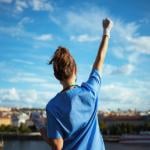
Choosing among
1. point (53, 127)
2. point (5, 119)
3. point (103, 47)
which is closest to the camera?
point (53, 127)

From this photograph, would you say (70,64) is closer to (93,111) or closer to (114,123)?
(93,111)

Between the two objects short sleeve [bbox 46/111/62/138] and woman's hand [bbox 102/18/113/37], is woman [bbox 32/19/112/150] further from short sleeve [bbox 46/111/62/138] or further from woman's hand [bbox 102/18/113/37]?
woman's hand [bbox 102/18/113/37]

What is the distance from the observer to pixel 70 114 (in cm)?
121

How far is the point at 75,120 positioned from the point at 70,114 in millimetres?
19

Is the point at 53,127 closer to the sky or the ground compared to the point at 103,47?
closer to the ground

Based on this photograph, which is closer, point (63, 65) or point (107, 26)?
point (63, 65)

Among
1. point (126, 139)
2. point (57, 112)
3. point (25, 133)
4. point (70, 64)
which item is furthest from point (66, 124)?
point (25, 133)

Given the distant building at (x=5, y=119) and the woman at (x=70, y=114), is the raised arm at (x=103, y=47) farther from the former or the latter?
the distant building at (x=5, y=119)

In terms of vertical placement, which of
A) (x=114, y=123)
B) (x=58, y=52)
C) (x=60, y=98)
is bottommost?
(x=60, y=98)

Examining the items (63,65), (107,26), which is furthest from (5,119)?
(63,65)

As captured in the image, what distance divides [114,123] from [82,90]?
52.9 meters

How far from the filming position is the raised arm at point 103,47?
4.32ft

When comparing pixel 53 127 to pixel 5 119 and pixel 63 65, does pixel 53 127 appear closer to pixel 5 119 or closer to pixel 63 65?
pixel 63 65

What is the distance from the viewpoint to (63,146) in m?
1.21
